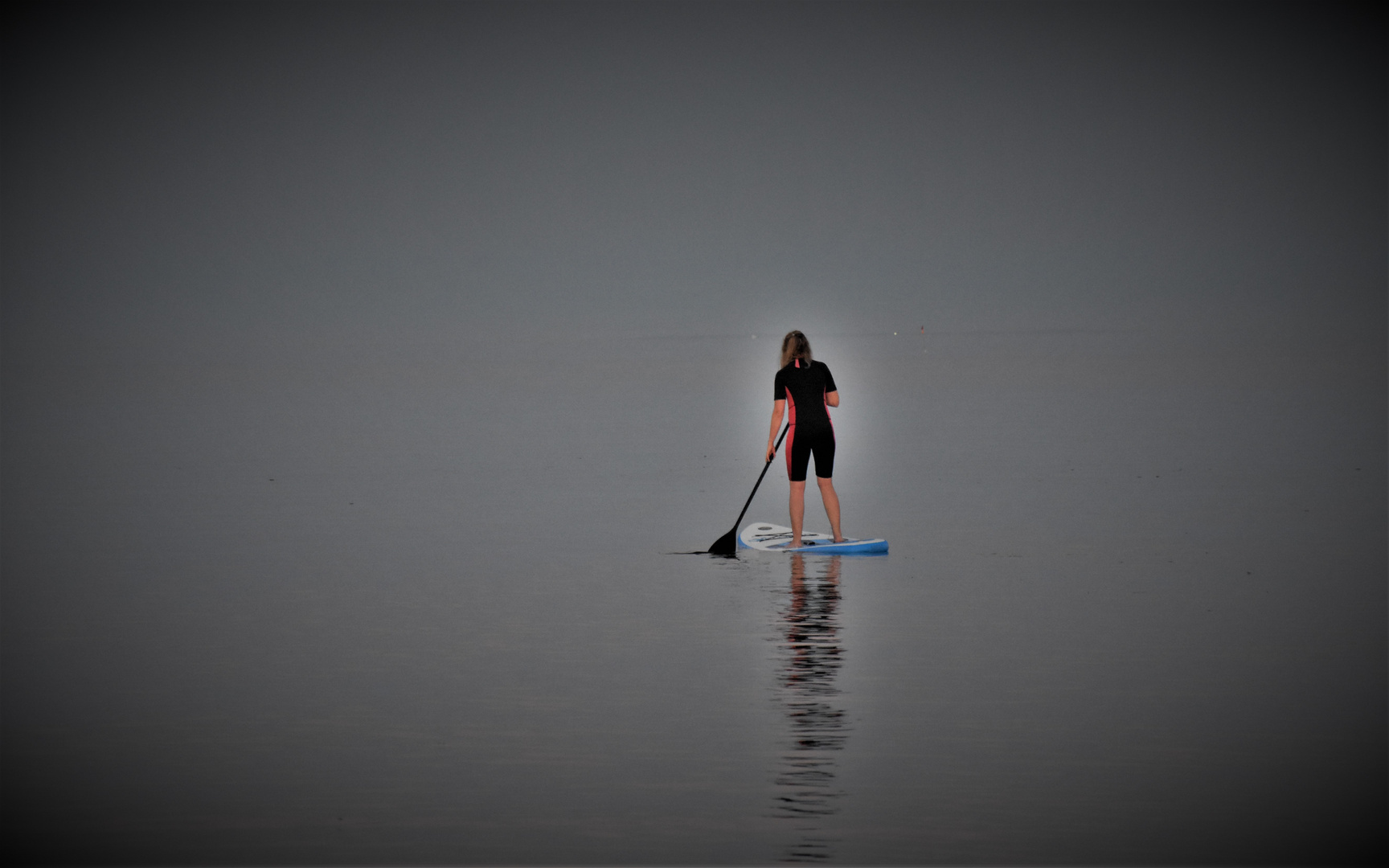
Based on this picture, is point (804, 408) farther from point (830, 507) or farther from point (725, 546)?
point (725, 546)

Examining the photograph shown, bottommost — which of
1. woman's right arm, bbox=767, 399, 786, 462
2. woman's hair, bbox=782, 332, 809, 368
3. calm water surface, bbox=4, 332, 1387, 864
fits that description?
calm water surface, bbox=4, 332, 1387, 864

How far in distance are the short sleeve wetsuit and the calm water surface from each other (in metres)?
1.00

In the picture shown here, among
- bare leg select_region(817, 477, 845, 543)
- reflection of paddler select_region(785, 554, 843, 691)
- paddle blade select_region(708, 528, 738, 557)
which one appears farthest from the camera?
bare leg select_region(817, 477, 845, 543)

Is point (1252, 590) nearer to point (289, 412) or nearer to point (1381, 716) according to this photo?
point (1381, 716)

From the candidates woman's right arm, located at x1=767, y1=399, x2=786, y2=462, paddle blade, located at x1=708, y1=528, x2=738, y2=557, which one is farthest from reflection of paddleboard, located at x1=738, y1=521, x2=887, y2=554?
woman's right arm, located at x1=767, y1=399, x2=786, y2=462

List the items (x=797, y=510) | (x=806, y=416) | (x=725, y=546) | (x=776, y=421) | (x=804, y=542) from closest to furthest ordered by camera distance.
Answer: (x=725, y=546) < (x=797, y=510) < (x=804, y=542) < (x=806, y=416) < (x=776, y=421)

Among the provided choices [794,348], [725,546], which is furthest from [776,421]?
[725,546]

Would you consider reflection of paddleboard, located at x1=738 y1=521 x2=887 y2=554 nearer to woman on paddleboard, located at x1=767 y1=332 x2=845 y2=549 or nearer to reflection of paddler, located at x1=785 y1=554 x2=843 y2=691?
woman on paddleboard, located at x1=767 y1=332 x2=845 y2=549

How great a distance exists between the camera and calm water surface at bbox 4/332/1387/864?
16.4 feet

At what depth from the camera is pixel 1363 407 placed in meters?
30.4

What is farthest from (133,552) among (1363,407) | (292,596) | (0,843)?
(1363,407)

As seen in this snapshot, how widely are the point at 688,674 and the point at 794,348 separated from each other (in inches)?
225

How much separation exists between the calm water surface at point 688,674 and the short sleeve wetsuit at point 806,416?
100 centimetres

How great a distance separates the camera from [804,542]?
1230 cm
